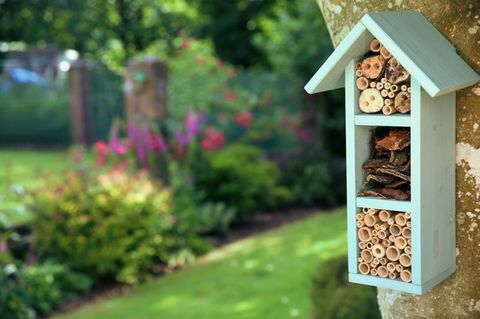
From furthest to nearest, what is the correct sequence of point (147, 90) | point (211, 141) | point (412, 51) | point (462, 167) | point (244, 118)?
point (244, 118) < point (211, 141) < point (147, 90) < point (462, 167) < point (412, 51)

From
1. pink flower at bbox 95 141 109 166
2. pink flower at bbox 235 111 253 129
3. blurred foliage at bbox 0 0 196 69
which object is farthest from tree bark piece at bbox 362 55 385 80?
blurred foliage at bbox 0 0 196 69

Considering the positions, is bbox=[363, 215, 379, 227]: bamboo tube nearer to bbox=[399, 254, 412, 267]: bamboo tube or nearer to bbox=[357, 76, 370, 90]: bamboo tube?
bbox=[399, 254, 412, 267]: bamboo tube

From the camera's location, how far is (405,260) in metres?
2.42

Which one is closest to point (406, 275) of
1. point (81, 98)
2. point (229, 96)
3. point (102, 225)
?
point (102, 225)

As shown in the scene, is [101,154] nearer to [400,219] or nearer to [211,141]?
[211,141]

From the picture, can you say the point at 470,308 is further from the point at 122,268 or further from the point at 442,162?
the point at 122,268

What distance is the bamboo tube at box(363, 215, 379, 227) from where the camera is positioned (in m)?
2.49

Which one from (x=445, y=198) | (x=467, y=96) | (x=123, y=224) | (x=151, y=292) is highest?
(x=467, y=96)

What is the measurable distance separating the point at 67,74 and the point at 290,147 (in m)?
6.10

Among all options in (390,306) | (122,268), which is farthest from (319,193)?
(390,306)

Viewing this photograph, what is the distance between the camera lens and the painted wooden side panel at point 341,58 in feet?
7.78

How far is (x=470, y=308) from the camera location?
253 cm

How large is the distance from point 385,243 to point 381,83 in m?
0.50

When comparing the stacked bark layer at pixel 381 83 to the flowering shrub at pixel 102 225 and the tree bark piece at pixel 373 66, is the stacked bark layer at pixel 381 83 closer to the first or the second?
the tree bark piece at pixel 373 66
